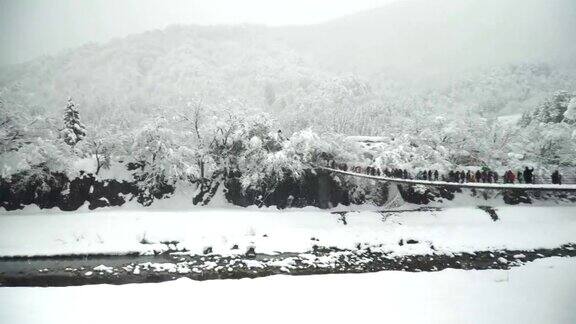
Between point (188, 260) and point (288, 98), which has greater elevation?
point (288, 98)

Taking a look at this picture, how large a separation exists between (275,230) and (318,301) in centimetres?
1224

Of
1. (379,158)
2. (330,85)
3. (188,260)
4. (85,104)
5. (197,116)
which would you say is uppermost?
(330,85)

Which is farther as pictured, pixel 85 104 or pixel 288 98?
pixel 288 98

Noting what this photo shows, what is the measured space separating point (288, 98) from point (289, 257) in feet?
263

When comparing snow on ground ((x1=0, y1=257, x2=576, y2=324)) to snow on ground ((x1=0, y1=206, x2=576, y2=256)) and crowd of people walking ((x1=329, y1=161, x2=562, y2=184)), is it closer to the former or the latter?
snow on ground ((x1=0, y1=206, x2=576, y2=256))

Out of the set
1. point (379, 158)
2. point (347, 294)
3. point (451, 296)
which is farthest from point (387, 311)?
point (379, 158)

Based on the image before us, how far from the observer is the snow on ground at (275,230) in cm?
2070

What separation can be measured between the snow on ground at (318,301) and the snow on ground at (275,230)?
21.4 ft

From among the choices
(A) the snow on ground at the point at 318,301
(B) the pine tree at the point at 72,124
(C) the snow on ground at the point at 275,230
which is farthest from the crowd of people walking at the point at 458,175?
(B) the pine tree at the point at 72,124

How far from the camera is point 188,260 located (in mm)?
18562

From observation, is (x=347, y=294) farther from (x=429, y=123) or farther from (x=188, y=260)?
(x=429, y=123)

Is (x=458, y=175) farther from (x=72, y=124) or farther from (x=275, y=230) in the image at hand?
(x=72, y=124)

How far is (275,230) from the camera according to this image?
23531 millimetres

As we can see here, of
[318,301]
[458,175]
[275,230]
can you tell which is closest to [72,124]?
[275,230]
